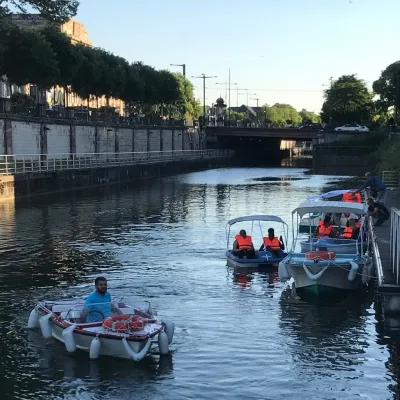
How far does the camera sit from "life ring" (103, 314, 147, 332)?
17375 millimetres

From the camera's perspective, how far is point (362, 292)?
80.3 ft

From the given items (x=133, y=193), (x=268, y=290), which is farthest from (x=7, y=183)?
(x=268, y=290)

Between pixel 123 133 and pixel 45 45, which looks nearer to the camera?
pixel 45 45

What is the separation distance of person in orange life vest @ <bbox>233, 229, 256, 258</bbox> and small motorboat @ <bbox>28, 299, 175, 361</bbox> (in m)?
10.1

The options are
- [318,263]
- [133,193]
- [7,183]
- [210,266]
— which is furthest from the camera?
[133,193]

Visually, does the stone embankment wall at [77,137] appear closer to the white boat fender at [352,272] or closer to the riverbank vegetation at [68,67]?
the riverbank vegetation at [68,67]

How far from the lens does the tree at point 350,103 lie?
155 meters

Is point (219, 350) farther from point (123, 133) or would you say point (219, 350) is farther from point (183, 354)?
point (123, 133)

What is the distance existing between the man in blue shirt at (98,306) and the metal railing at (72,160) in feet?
113

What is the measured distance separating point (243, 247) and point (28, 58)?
4122cm

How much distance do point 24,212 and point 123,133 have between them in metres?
48.9

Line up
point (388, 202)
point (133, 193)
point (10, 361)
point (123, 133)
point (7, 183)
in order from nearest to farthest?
1. point (10, 361)
2. point (388, 202)
3. point (7, 183)
4. point (133, 193)
5. point (123, 133)

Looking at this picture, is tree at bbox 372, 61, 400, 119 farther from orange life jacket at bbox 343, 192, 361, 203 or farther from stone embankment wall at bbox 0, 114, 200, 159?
orange life jacket at bbox 343, 192, 361, 203

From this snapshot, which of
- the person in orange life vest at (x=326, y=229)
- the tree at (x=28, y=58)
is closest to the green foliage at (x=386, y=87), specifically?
the tree at (x=28, y=58)
